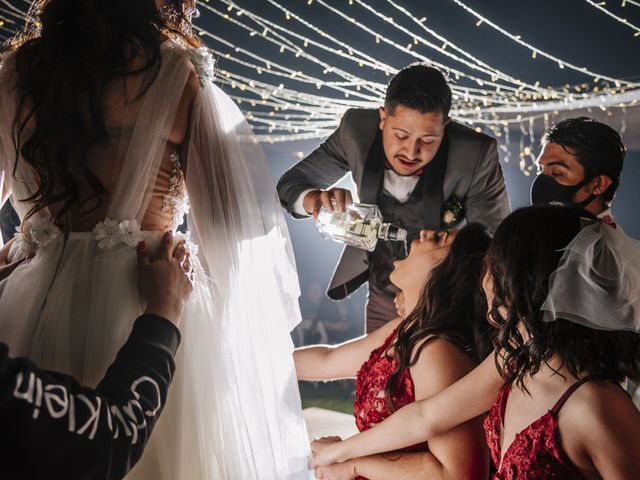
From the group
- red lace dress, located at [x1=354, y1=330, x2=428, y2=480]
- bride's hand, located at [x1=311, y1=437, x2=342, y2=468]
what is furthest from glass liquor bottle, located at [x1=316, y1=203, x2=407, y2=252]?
bride's hand, located at [x1=311, y1=437, x2=342, y2=468]

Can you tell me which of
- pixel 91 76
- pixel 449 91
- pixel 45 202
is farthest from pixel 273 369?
pixel 449 91

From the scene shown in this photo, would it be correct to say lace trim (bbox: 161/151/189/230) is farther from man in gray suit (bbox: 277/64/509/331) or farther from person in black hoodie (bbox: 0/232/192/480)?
man in gray suit (bbox: 277/64/509/331)

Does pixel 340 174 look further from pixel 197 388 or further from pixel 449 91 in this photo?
pixel 197 388

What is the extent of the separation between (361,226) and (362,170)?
0.61ft

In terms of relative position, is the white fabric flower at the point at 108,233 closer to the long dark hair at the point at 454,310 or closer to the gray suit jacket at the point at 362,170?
the long dark hair at the point at 454,310

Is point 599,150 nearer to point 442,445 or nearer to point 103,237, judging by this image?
point 442,445

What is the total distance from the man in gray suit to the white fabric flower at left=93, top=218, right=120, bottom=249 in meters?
1.00

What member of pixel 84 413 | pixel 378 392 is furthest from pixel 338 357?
pixel 84 413

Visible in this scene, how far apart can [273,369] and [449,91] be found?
1.15 metres

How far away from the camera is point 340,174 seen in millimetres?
2213

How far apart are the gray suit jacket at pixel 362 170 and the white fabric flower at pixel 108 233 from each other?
42.1 inches

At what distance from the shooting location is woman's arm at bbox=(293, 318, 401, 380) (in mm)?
2061

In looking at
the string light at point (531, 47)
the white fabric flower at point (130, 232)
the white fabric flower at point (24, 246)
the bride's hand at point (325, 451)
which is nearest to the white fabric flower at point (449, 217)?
the string light at point (531, 47)

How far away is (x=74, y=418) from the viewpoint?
76 cm
